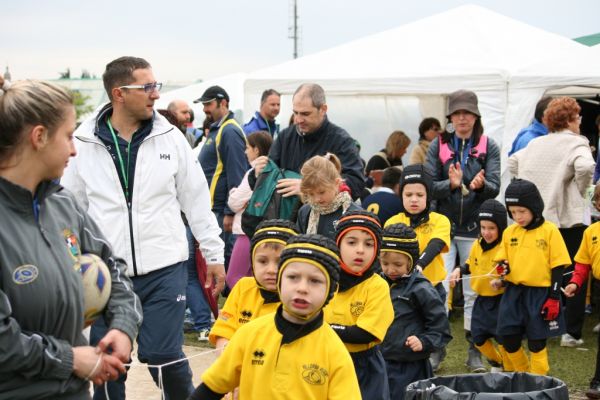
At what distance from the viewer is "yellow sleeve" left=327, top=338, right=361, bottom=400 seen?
13.4ft

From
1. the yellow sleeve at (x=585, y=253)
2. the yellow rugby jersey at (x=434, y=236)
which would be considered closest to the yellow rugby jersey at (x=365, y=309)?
the yellow rugby jersey at (x=434, y=236)

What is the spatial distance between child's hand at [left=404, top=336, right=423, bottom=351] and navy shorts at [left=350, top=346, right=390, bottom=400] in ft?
1.74

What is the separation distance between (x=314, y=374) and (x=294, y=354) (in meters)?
0.12

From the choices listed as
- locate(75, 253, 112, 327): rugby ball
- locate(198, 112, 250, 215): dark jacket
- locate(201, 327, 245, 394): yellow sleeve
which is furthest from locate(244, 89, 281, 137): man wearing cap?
locate(75, 253, 112, 327): rugby ball

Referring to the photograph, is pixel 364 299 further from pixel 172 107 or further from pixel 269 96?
pixel 172 107

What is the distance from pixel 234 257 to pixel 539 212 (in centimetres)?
266

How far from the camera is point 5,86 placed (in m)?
3.34

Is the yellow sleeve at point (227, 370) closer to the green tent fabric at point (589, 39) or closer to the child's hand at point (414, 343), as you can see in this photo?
the child's hand at point (414, 343)

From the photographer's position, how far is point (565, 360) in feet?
28.5

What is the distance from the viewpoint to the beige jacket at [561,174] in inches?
372

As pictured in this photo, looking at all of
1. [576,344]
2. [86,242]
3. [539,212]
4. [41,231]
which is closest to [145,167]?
[86,242]

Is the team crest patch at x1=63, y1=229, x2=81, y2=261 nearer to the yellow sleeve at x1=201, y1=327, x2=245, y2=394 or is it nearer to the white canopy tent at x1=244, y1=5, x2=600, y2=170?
the yellow sleeve at x1=201, y1=327, x2=245, y2=394

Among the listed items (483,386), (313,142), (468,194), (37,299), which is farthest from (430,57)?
(37,299)

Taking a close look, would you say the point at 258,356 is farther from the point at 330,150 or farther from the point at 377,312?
the point at 330,150
